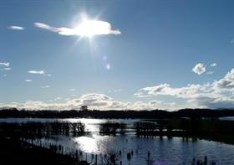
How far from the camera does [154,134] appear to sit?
16975 cm

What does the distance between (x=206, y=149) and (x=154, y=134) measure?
2367 inches

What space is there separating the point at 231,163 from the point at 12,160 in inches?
1633

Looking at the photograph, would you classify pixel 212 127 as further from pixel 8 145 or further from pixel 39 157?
pixel 39 157

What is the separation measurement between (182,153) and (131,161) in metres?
19.0

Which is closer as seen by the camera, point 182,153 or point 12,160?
point 12,160

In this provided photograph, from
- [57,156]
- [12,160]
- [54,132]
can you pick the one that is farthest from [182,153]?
[54,132]

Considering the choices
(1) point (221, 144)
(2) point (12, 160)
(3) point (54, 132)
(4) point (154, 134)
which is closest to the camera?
(2) point (12, 160)

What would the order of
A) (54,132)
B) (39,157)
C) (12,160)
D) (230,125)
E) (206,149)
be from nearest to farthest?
(12,160)
(39,157)
(206,149)
(230,125)
(54,132)

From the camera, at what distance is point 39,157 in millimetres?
87750

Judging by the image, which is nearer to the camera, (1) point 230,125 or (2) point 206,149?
(2) point 206,149

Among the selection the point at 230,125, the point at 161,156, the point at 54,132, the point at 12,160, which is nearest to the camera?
the point at 12,160

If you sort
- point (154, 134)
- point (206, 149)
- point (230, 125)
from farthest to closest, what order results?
point (154, 134) → point (230, 125) → point (206, 149)

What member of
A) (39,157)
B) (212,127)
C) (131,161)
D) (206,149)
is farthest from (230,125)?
(39,157)

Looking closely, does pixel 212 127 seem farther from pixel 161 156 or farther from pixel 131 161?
pixel 131 161
